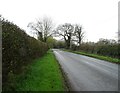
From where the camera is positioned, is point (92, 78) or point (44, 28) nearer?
point (92, 78)

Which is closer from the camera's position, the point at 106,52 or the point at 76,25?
the point at 106,52

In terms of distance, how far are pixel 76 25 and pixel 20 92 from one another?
241 ft

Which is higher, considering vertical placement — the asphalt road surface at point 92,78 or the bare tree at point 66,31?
the bare tree at point 66,31

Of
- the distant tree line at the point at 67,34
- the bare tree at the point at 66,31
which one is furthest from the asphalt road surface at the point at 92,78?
the bare tree at the point at 66,31

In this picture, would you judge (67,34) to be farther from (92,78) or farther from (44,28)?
(92,78)

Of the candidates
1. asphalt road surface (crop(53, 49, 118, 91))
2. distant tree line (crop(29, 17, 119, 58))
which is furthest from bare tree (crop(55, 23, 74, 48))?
asphalt road surface (crop(53, 49, 118, 91))

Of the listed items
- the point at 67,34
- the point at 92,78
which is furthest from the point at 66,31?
the point at 92,78

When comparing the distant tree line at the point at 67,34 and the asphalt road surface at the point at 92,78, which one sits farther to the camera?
the distant tree line at the point at 67,34

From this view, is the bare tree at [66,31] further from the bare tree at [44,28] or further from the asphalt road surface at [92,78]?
the asphalt road surface at [92,78]

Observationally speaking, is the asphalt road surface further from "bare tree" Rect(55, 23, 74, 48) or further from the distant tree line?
"bare tree" Rect(55, 23, 74, 48)

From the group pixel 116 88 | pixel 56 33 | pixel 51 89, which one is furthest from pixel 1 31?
pixel 56 33

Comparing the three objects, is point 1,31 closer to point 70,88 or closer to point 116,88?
point 70,88

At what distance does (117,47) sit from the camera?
26562mm

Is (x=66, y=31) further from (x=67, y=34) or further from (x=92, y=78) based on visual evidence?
(x=92, y=78)
